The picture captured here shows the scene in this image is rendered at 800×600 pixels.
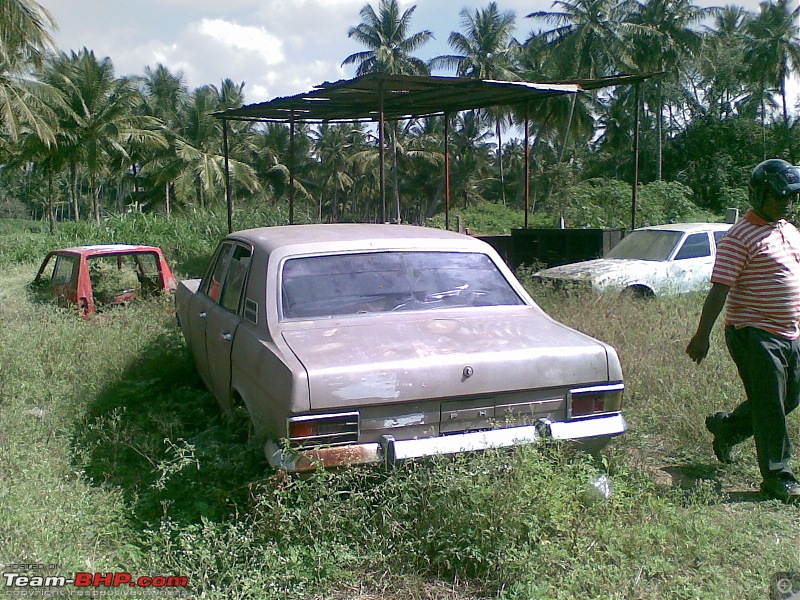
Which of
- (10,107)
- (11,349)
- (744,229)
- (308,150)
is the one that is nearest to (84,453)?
(11,349)

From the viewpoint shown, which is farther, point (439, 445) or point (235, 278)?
point (235, 278)

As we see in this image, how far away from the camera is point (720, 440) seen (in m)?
4.76

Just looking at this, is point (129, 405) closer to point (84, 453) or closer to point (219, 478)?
point (84, 453)

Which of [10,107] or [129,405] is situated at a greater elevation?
[10,107]

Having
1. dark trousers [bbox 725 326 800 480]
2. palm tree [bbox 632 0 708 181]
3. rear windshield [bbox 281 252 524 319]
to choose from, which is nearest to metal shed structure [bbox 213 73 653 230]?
rear windshield [bbox 281 252 524 319]

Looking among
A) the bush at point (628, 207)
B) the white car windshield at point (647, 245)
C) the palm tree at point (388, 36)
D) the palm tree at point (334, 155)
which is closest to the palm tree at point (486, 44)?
the palm tree at point (388, 36)

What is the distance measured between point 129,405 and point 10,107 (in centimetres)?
2009

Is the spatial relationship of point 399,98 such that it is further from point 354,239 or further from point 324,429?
point 324,429

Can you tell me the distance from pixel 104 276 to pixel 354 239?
5770 millimetres

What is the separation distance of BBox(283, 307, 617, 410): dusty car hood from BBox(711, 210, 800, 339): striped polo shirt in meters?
0.88

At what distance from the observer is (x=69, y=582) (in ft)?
10.6

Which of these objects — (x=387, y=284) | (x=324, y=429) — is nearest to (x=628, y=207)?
(x=387, y=284)

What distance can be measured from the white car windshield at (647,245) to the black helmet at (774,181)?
7025 millimetres

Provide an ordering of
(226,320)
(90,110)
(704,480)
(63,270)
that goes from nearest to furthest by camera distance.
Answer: (704,480), (226,320), (63,270), (90,110)
